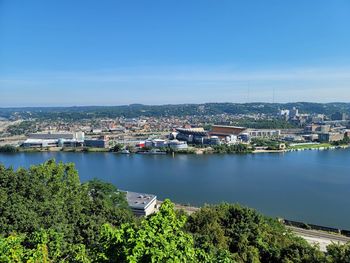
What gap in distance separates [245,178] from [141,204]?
3.31 metres

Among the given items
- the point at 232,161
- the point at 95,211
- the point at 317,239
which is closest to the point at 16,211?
the point at 95,211

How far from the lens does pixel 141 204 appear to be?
4770 millimetres

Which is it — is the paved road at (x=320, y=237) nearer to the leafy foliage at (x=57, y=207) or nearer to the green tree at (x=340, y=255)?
the green tree at (x=340, y=255)

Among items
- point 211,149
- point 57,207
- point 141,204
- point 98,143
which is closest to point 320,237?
point 141,204

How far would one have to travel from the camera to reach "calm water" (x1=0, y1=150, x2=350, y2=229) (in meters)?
5.31

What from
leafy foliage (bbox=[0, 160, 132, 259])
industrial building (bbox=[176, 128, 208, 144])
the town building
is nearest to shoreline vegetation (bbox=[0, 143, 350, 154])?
the town building

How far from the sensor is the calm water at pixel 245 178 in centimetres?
531

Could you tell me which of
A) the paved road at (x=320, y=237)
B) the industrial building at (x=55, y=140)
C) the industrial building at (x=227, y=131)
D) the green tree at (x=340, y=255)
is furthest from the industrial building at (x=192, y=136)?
the green tree at (x=340, y=255)

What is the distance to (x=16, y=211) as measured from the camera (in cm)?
236

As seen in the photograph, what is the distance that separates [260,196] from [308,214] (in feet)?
3.35

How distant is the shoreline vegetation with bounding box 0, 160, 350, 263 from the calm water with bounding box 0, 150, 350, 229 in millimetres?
1916

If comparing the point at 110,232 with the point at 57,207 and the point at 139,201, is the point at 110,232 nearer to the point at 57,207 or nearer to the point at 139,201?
the point at 57,207

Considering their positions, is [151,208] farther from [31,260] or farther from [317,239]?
[31,260]

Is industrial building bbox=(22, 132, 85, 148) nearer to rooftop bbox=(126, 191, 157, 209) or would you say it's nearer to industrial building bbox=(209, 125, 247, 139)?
industrial building bbox=(209, 125, 247, 139)
